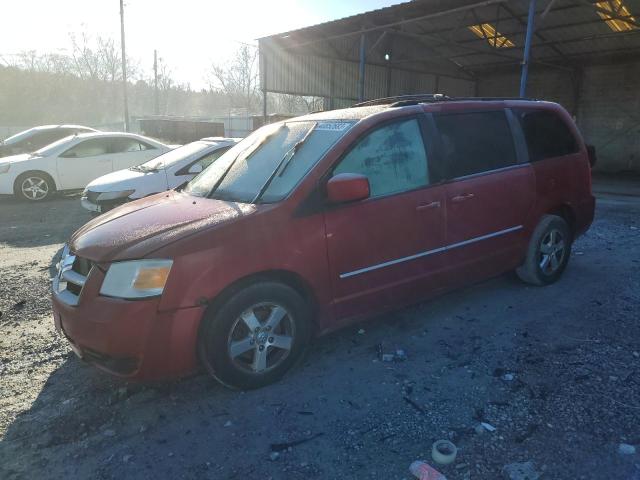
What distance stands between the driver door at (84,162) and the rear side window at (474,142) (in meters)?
8.94

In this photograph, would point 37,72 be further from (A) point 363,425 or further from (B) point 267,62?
(A) point 363,425

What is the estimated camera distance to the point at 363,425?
264 cm

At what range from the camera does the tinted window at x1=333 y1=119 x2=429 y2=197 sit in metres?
3.30

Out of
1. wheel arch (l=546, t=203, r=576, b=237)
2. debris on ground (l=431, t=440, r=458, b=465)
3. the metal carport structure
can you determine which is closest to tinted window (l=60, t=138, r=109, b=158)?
the metal carport structure

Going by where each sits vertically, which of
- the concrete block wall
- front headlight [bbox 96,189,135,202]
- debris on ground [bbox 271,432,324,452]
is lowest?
debris on ground [bbox 271,432,324,452]

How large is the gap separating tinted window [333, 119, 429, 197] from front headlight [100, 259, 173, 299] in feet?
4.32

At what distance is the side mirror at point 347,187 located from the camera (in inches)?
117

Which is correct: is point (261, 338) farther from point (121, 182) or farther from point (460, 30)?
point (460, 30)

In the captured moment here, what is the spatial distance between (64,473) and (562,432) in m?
2.62

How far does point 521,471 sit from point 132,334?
2.15 metres

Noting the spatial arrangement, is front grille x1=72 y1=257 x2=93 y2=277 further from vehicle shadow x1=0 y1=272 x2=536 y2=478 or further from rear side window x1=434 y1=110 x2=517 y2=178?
rear side window x1=434 y1=110 x2=517 y2=178

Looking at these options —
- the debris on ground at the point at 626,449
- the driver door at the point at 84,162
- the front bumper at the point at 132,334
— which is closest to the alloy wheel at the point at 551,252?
the debris on ground at the point at 626,449

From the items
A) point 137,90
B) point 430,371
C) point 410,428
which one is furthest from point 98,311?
point 137,90

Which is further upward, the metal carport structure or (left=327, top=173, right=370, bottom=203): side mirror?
the metal carport structure
